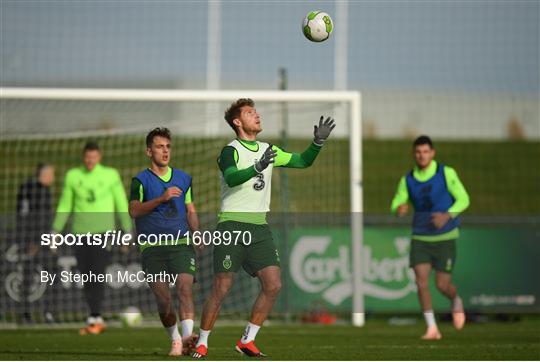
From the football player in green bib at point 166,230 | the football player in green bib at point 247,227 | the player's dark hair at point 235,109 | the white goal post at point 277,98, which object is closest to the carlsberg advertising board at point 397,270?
the white goal post at point 277,98

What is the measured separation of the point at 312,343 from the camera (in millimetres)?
14828

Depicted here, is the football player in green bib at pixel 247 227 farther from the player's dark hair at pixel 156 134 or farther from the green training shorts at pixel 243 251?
the player's dark hair at pixel 156 134

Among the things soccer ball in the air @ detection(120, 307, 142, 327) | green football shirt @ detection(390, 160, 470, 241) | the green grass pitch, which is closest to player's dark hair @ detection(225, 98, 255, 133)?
the green grass pitch

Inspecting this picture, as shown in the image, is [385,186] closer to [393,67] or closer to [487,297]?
[393,67]

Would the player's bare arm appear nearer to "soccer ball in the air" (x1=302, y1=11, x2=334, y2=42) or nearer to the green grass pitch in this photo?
the green grass pitch

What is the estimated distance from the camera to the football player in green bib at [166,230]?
12.3 m

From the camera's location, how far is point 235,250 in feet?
38.9

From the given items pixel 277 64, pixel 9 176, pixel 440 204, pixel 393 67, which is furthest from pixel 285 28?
pixel 440 204

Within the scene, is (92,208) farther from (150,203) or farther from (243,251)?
(243,251)

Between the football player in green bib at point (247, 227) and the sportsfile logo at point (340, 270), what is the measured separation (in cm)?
746

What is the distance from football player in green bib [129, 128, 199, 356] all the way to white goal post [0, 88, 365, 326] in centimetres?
611

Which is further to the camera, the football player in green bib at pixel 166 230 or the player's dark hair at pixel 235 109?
the football player in green bib at pixel 166 230

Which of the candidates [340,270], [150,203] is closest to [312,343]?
[150,203]

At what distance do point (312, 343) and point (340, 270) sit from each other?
4832mm
